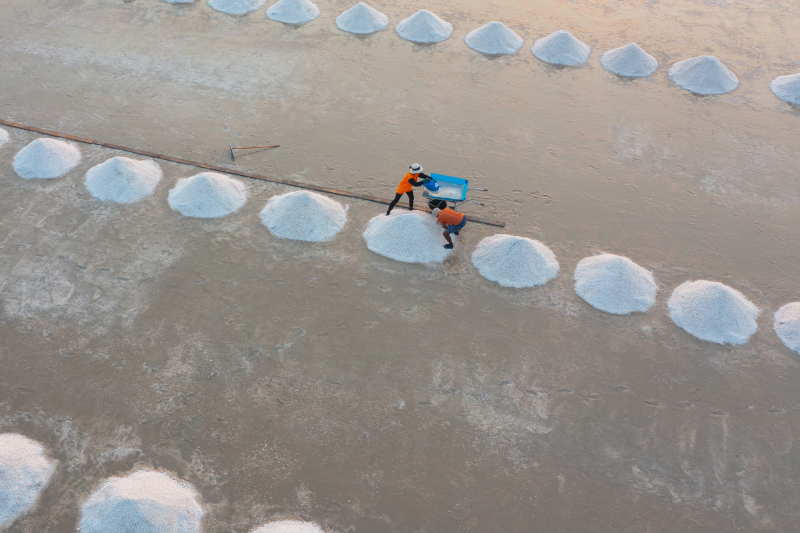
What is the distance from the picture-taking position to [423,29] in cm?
1077

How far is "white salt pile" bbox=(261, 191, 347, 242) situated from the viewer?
6738 millimetres

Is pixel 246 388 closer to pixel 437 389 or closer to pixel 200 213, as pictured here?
pixel 437 389

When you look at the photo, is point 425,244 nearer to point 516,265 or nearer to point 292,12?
point 516,265

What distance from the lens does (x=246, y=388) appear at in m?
5.19

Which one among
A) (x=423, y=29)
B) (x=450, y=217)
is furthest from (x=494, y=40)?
(x=450, y=217)

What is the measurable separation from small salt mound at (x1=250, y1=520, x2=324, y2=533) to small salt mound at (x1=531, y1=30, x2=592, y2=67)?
9.49 meters

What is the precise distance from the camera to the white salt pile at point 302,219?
6738mm

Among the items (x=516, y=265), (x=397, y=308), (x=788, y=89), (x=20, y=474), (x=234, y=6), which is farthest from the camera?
(x=234, y=6)

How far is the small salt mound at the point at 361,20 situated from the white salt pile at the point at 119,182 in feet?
19.1

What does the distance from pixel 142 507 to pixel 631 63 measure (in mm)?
10755

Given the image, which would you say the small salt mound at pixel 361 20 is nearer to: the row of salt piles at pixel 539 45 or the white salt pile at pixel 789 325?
the row of salt piles at pixel 539 45

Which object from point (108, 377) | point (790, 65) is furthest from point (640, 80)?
point (108, 377)

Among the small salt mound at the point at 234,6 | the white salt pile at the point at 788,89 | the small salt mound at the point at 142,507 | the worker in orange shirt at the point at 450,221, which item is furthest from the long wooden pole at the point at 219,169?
the white salt pile at the point at 788,89

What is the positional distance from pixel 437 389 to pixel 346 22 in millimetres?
8865
